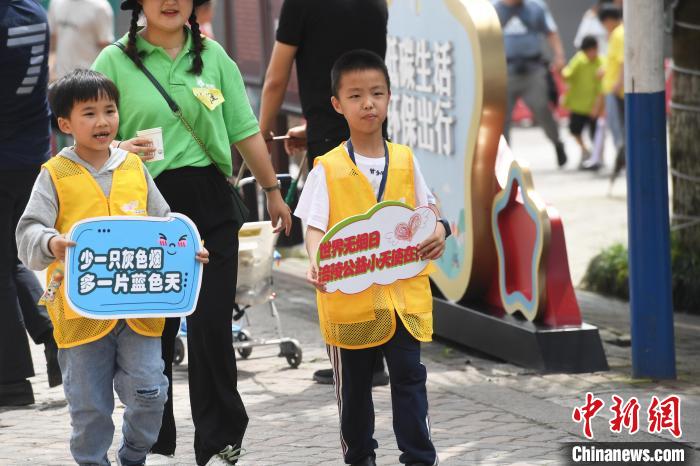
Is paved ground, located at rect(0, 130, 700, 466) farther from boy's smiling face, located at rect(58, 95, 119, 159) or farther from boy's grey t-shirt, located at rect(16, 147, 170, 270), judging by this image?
boy's smiling face, located at rect(58, 95, 119, 159)

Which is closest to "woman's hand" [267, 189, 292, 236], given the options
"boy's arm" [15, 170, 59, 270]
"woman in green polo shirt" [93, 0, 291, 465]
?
"woman in green polo shirt" [93, 0, 291, 465]

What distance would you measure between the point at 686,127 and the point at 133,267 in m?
4.80

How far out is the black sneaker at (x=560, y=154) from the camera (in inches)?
633

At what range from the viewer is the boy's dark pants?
192 inches

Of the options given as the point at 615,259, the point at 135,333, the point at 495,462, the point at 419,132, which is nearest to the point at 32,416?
the point at 135,333

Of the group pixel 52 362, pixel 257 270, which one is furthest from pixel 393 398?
pixel 52 362

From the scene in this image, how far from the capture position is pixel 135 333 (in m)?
4.77

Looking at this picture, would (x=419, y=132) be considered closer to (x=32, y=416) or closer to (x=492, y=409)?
(x=492, y=409)

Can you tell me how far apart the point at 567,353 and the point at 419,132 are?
1700mm

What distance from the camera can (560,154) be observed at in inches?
636

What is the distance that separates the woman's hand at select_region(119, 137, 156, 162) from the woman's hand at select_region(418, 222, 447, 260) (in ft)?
3.26

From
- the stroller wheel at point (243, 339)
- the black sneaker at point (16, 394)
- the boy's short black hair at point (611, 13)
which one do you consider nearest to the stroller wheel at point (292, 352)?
the stroller wheel at point (243, 339)

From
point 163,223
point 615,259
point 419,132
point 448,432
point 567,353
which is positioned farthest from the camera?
point 615,259

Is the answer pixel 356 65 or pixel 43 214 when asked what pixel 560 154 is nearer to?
pixel 356 65
